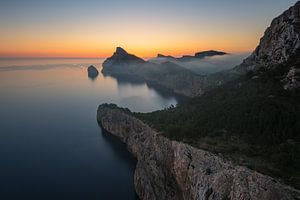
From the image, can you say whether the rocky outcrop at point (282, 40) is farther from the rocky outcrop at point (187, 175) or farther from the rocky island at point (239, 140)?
the rocky outcrop at point (187, 175)

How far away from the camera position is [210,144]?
59.3 meters

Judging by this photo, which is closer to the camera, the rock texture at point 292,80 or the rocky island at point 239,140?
the rocky island at point 239,140

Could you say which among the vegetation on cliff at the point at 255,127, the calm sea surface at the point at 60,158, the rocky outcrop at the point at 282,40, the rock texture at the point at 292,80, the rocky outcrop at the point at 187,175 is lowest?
the calm sea surface at the point at 60,158

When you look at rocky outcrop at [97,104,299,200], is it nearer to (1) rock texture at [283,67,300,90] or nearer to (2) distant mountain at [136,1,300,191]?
(2) distant mountain at [136,1,300,191]

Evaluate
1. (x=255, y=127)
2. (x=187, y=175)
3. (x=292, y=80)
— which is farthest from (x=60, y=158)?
(x=292, y=80)

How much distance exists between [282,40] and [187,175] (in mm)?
56311

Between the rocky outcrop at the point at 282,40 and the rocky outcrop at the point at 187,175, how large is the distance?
44.9 metres

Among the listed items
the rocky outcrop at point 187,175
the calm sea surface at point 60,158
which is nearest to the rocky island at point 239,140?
the rocky outcrop at point 187,175

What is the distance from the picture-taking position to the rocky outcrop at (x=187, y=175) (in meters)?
40.9

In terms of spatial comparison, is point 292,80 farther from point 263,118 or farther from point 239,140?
point 239,140

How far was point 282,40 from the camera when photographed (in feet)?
296

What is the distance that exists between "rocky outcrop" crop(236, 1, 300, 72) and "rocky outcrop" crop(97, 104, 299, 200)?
147 feet

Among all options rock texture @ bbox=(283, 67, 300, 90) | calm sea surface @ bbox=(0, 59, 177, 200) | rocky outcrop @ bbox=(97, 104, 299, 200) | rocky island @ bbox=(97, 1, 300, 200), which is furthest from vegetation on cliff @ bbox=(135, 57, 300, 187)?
calm sea surface @ bbox=(0, 59, 177, 200)

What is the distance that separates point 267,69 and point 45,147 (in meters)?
78.9
